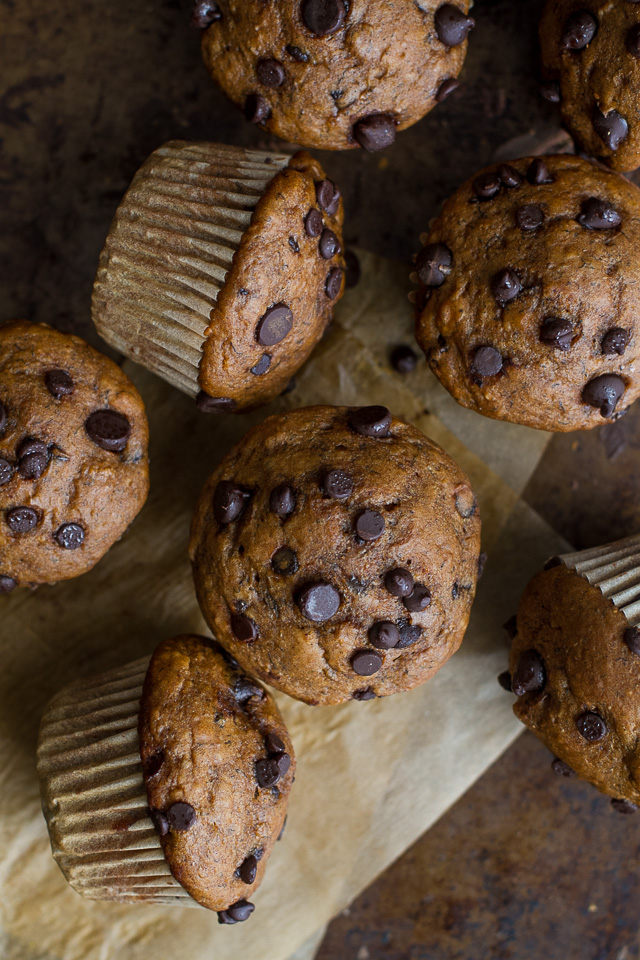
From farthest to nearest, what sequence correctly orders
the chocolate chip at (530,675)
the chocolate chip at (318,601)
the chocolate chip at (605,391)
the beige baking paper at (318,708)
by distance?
the beige baking paper at (318,708)
the chocolate chip at (530,675)
the chocolate chip at (605,391)
the chocolate chip at (318,601)

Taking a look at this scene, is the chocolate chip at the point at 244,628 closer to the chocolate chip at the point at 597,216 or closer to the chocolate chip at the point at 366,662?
the chocolate chip at the point at 366,662

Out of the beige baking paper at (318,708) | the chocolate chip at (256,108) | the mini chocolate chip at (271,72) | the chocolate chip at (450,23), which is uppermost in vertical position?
the chocolate chip at (450,23)

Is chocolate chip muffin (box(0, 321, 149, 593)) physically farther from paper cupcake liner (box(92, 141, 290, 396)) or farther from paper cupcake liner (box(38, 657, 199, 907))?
paper cupcake liner (box(38, 657, 199, 907))

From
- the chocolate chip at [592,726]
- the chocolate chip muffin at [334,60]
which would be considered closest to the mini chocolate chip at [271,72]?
the chocolate chip muffin at [334,60]

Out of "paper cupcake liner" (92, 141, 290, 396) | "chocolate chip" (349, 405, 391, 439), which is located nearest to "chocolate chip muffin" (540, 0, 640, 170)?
"paper cupcake liner" (92, 141, 290, 396)

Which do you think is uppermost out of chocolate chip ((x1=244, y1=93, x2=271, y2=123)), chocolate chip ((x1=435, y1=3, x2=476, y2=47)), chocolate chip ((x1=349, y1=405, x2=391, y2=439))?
chocolate chip ((x1=435, y1=3, x2=476, y2=47))

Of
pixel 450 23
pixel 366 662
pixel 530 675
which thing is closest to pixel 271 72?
pixel 450 23

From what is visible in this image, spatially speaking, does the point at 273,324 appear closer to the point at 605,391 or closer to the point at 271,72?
the point at 271,72
